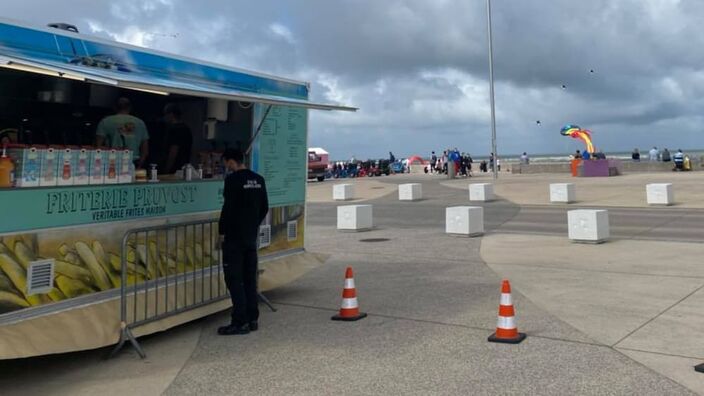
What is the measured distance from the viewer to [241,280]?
6289 millimetres

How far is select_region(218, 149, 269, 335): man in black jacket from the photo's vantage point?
615 cm

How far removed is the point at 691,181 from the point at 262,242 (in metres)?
26.9

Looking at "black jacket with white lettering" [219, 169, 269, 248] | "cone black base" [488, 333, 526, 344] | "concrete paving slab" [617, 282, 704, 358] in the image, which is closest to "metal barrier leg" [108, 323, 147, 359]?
"black jacket with white lettering" [219, 169, 269, 248]

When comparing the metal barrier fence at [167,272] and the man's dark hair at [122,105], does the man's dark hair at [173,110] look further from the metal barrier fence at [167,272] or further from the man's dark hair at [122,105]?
the metal barrier fence at [167,272]

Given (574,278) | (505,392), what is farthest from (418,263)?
(505,392)

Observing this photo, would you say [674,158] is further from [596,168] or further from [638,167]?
[596,168]

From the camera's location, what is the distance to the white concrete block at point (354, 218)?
15.9 m

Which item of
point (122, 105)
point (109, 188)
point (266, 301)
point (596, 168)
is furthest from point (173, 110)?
point (596, 168)

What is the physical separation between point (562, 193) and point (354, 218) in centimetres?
958

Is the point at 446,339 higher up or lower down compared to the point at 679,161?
lower down

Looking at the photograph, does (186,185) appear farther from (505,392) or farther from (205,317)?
(505,392)

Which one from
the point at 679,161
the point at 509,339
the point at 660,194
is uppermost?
the point at 679,161

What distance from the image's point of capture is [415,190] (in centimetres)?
2488

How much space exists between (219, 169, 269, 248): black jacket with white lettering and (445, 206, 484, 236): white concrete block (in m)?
8.68
